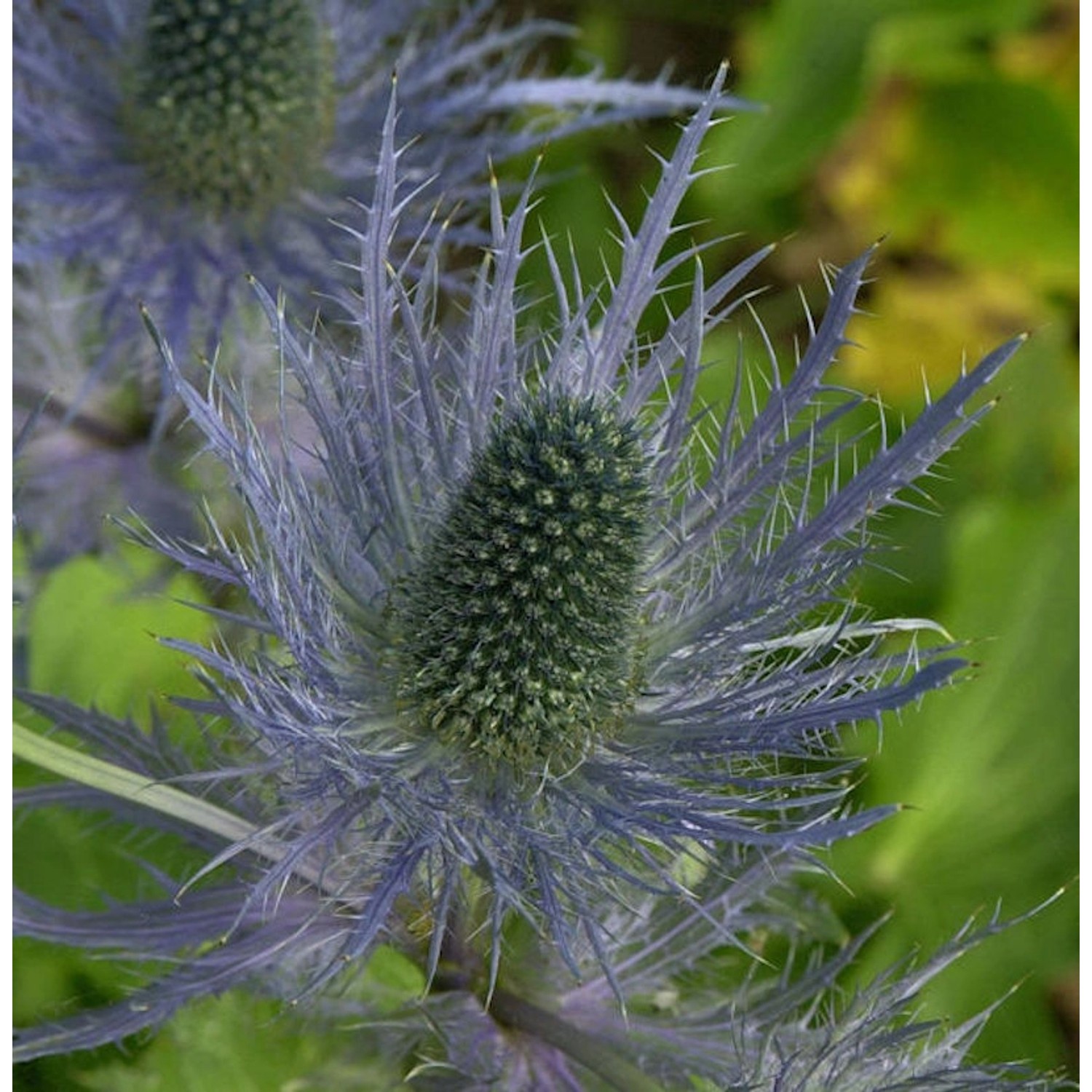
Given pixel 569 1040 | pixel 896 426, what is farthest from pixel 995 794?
pixel 569 1040

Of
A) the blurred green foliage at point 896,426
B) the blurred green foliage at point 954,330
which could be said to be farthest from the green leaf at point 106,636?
the blurred green foliage at point 954,330

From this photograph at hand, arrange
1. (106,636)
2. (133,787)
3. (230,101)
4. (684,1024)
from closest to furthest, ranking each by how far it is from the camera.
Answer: (133,787) < (684,1024) < (230,101) < (106,636)

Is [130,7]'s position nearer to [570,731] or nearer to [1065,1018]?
[570,731]

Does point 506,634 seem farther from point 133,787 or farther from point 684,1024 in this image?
point 684,1024

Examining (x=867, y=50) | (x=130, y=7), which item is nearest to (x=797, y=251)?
(x=867, y=50)

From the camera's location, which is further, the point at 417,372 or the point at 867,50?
the point at 867,50

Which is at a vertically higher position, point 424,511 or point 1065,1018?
point 424,511

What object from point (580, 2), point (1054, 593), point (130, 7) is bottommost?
point (1054, 593)

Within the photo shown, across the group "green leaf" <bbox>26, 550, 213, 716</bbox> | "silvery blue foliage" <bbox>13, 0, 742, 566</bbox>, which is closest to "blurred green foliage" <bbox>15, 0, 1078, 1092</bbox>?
"green leaf" <bbox>26, 550, 213, 716</bbox>
